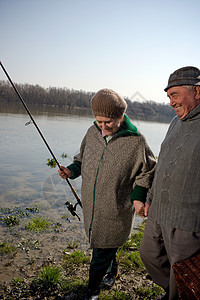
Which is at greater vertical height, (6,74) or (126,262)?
(6,74)

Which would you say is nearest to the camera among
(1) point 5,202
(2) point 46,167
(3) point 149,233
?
(3) point 149,233

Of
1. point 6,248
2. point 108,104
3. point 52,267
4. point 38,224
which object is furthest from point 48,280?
point 108,104

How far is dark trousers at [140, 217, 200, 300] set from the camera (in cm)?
219

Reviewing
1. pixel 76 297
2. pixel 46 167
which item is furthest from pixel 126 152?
pixel 46 167

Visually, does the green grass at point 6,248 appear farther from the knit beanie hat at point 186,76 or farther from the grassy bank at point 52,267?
the knit beanie hat at point 186,76

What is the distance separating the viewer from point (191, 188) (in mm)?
2109

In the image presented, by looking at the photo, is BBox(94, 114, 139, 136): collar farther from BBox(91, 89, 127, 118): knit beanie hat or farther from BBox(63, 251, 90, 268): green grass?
BBox(63, 251, 90, 268): green grass

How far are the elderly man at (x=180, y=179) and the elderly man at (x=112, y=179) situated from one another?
302 mm

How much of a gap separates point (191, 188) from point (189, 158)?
10.7 inches

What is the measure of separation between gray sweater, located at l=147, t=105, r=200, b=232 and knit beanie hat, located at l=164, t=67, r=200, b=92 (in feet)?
0.84

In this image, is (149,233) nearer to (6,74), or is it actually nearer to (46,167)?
(6,74)

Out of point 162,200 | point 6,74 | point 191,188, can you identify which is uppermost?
point 6,74

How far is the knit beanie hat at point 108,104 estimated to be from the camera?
8.56 ft

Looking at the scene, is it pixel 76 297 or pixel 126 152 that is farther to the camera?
pixel 76 297
